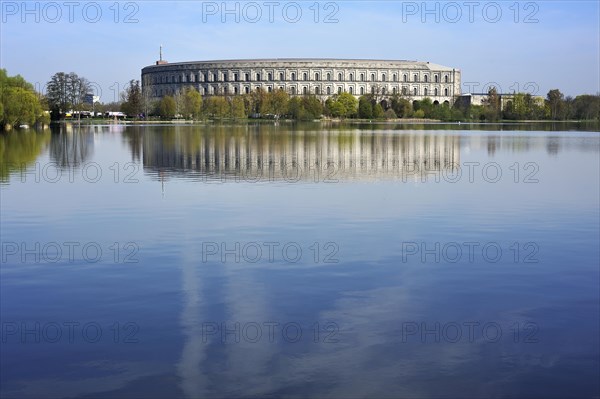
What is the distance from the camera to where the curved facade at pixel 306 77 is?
144 m

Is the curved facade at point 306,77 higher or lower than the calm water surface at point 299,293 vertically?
higher

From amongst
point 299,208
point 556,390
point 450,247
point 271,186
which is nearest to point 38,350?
point 556,390

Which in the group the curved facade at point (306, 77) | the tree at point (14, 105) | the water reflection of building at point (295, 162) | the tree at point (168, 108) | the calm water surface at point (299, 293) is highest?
the curved facade at point (306, 77)

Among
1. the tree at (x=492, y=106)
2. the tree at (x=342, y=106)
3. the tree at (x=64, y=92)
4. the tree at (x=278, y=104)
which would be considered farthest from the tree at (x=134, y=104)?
the tree at (x=492, y=106)

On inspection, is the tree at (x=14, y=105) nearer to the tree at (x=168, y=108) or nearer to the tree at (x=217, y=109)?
the tree at (x=168, y=108)

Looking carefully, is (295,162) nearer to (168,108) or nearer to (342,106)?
(168,108)

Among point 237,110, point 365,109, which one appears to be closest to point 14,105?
point 237,110

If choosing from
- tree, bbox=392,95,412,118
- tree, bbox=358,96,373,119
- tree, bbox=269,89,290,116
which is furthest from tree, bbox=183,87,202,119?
tree, bbox=392,95,412,118

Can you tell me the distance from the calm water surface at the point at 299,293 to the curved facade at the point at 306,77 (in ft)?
411

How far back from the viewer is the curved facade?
144 meters

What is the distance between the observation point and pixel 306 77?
143875 mm

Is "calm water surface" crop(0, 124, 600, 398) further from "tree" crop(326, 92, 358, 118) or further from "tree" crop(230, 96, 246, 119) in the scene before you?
"tree" crop(326, 92, 358, 118)

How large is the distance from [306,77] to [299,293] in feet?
453

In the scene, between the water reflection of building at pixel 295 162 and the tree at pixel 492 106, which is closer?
the water reflection of building at pixel 295 162
